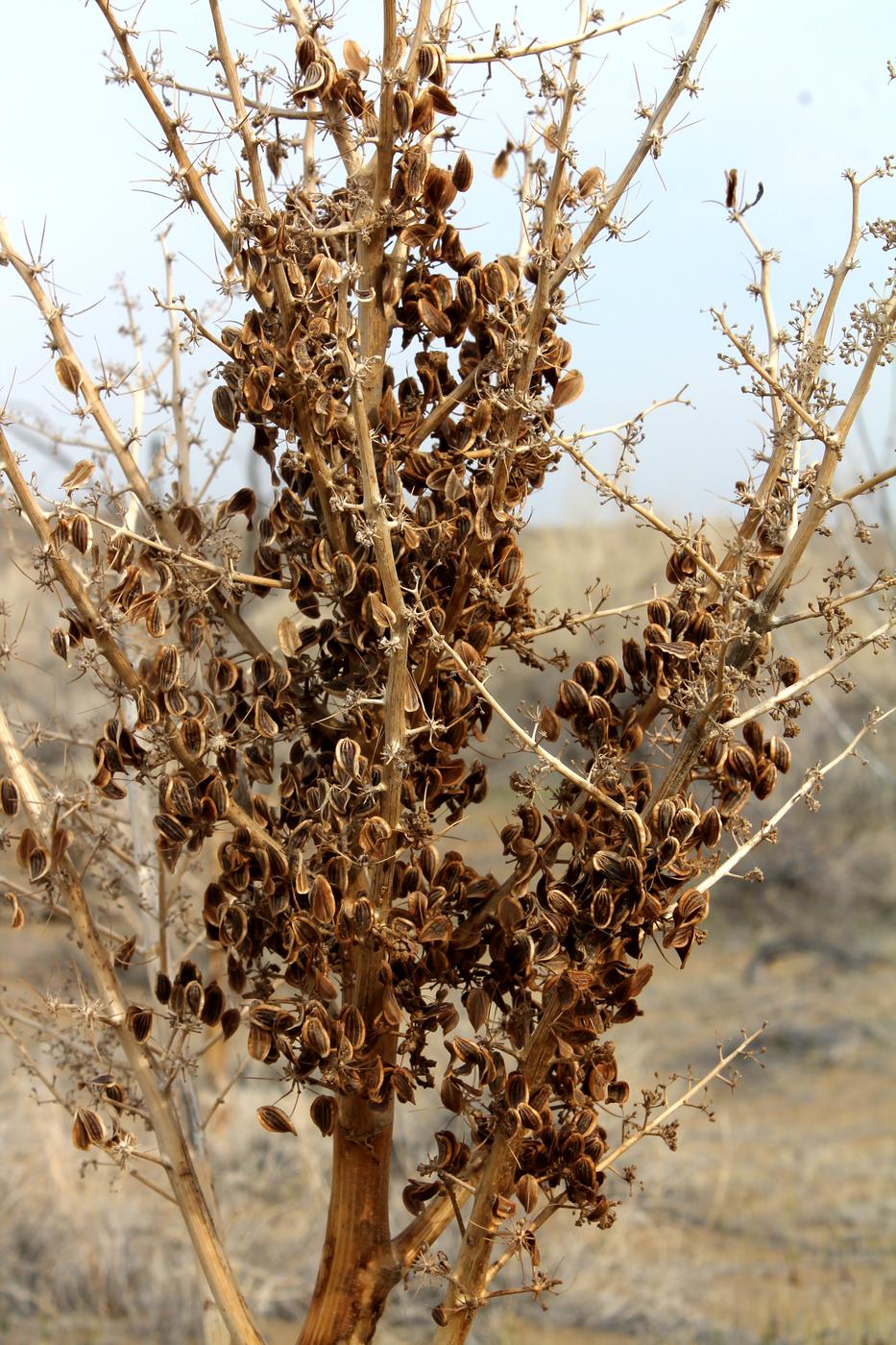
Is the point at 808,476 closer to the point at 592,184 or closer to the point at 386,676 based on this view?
the point at 592,184

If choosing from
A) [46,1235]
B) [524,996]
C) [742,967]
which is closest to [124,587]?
[524,996]

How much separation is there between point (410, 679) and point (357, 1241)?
2.14 ft

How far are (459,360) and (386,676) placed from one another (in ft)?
1.25

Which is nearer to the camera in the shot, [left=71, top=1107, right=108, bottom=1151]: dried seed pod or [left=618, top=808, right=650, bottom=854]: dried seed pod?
[left=618, top=808, right=650, bottom=854]: dried seed pod

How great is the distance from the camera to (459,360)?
4.55 feet

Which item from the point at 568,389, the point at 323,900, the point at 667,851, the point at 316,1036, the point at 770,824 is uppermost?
the point at 568,389

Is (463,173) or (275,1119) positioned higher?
(463,173)

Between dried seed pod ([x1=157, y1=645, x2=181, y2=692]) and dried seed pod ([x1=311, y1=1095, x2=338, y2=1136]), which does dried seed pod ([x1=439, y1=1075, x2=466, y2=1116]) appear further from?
dried seed pod ([x1=157, y1=645, x2=181, y2=692])

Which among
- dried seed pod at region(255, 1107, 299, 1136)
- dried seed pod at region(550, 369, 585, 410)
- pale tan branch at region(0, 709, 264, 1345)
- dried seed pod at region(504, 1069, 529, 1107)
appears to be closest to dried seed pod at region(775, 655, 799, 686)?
dried seed pod at region(550, 369, 585, 410)

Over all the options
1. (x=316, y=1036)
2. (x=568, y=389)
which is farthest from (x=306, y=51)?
(x=316, y=1036)

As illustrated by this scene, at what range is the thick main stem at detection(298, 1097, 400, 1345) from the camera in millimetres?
1361

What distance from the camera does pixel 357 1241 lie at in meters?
1.37

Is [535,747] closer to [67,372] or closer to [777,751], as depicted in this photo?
[777,751]

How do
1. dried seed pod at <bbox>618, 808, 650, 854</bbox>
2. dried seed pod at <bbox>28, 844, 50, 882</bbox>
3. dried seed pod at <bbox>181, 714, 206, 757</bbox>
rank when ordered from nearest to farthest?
1. dried seed pod at <bbox>618, 808, 650, 854</bbox>
2. dried seed pod at <bbox>181, 714, 206, 757</bbox>
3. dried seed pod at <bbox>28, 844, 50, 882</bbox>
